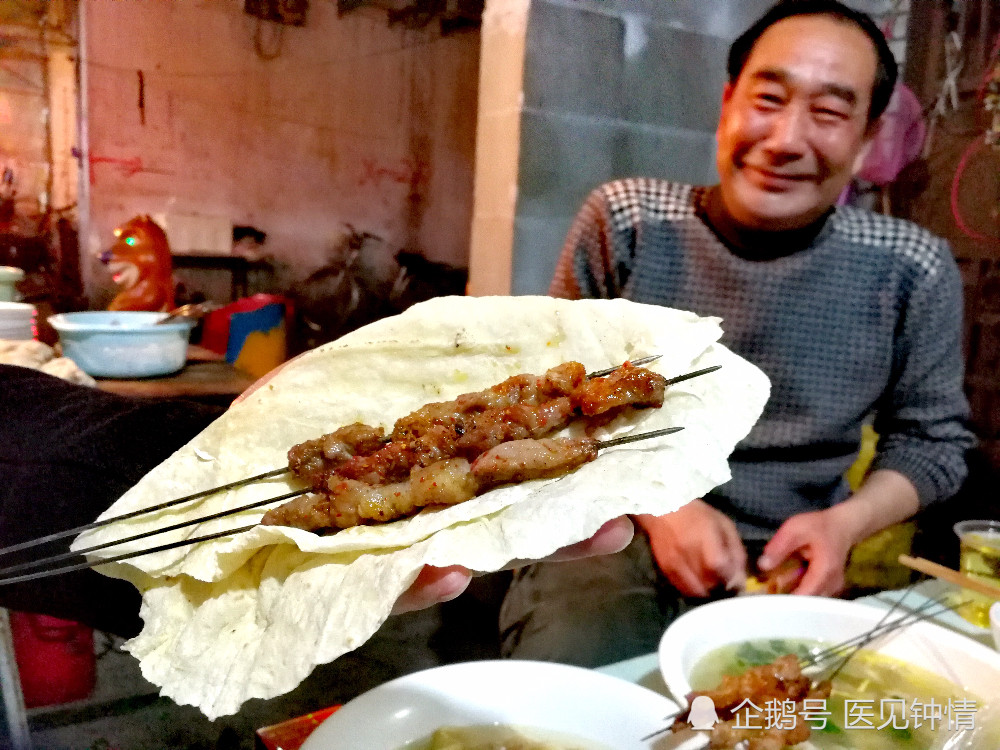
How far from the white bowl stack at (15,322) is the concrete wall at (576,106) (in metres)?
1.67

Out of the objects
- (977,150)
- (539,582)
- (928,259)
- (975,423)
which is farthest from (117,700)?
(977,150)

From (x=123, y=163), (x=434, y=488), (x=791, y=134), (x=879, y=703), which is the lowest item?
(x=879, y=703)

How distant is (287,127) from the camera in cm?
466

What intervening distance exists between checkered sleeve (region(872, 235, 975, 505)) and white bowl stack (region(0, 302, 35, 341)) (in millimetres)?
2989

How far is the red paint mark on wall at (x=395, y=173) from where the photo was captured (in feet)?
16.6

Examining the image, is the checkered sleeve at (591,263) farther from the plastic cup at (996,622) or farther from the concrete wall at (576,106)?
the plastic cup at (996,622)

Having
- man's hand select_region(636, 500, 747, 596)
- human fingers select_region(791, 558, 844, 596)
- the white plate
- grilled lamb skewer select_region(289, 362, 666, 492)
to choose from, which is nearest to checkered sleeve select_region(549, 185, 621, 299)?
man's hand select_region(636, 500, 747, 596)

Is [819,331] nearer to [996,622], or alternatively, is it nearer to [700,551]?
[700,551]

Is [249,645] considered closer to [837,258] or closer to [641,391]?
[641,391]

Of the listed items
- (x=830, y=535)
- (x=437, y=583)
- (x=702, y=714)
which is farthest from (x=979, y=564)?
(x=437, y=583)

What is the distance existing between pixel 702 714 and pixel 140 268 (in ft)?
9.63

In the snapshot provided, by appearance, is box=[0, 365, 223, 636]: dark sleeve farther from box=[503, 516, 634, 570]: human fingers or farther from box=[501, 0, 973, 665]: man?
box=[501, 0, 973, 665]: man

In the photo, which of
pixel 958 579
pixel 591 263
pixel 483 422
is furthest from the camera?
pixel 591 263

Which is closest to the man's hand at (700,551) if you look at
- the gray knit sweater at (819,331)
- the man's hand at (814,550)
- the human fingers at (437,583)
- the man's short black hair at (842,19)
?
the man's hand at (814,550)
